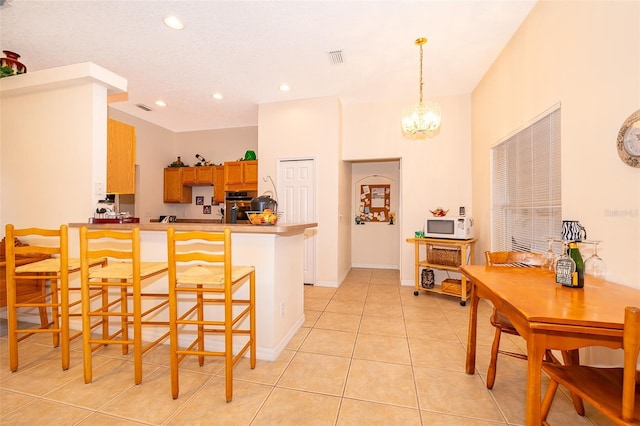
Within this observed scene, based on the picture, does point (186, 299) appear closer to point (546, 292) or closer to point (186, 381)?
point (186, 381)

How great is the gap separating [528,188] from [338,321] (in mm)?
2422

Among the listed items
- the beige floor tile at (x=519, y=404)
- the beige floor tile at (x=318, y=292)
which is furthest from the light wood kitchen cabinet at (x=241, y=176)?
the beige floor tile at (x=519, y=404)

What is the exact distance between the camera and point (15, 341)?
1.99m

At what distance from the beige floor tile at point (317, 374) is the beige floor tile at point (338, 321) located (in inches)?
23.1

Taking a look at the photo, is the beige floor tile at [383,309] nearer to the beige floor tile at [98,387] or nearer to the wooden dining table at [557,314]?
the wooden dining table at [557,314]

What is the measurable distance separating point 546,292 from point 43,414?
292 centimetres

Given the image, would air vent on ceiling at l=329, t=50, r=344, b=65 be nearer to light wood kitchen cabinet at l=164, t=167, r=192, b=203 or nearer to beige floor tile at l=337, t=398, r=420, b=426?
beige floor tile at l=337, t=398, r=420, b=426

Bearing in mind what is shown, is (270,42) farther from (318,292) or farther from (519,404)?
(519,404)

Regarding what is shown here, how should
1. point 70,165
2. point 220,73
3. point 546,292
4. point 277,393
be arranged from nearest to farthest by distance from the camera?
point 546,292 → point 277,393 → point 70,165 → point 220,73

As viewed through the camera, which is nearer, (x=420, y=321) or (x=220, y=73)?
(x=420, y=321)

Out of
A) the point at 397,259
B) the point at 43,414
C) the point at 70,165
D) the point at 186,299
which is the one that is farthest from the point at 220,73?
the point at 397,259

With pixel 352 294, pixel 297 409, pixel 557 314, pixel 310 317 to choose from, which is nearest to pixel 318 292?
pixel 352 294

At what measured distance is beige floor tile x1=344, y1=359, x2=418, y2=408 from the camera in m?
1.73

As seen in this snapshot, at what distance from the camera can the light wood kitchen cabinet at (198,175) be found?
18.6 ft
